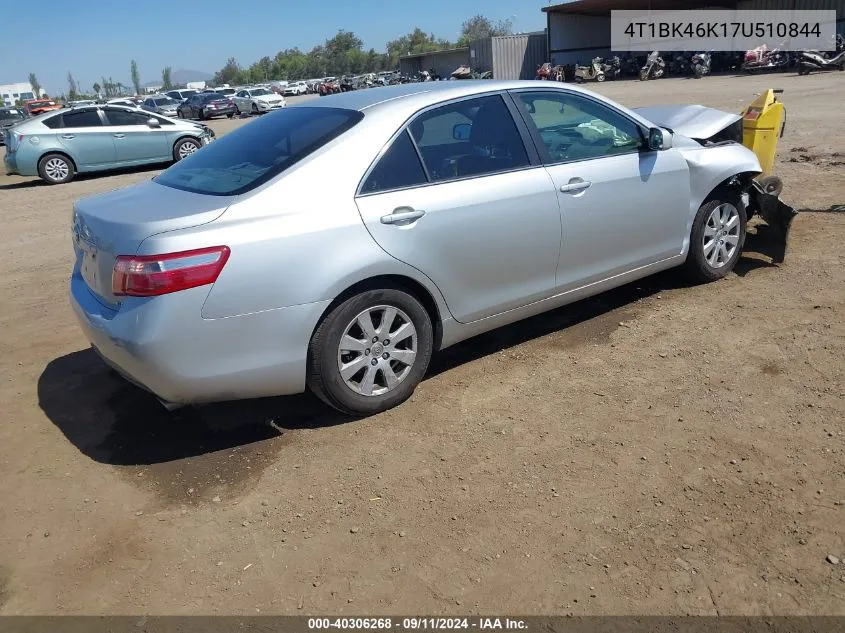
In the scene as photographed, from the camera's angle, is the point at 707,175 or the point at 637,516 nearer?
the point at 637,516

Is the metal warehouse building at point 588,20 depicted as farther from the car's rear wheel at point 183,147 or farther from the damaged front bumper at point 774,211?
the damaged front bumper at point 774,211

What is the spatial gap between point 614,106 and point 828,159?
21.7ft

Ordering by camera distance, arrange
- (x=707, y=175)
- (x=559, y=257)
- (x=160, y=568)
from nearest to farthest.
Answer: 1. (x=160, y=568)
2. (x=559, y=257)
3. (x=707, y=175)

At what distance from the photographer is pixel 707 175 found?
506cm

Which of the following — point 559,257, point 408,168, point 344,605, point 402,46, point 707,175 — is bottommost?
point 344,605

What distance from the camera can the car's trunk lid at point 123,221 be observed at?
329cm

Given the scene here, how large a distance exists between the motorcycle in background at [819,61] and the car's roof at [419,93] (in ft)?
99.2

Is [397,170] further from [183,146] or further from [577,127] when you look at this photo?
[183,146]

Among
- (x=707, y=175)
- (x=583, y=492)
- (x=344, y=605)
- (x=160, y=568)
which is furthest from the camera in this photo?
(x=707, y=175)

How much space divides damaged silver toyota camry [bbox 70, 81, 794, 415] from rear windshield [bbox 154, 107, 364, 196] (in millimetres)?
→ 17

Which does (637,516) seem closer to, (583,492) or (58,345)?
(583,492)

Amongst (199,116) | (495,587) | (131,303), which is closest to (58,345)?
(131,303)

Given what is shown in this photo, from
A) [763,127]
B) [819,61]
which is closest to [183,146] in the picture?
[763,127]

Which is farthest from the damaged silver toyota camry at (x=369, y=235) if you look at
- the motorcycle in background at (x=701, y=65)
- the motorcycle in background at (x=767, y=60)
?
the motorcycle in background at (x=701, y=65)
